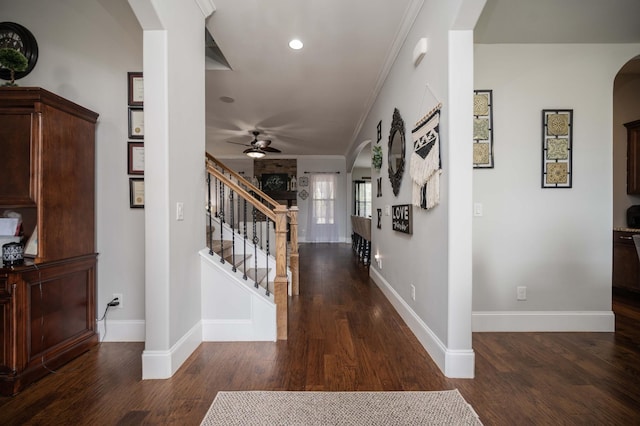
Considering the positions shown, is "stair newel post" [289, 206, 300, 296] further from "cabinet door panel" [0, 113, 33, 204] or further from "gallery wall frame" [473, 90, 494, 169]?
"cabinet door panel" [0, 113, 33, 204]

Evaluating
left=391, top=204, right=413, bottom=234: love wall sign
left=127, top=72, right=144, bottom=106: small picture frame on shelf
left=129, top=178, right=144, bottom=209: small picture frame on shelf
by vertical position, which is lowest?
left=391, top=204, right=413, bottom=234: love wall sign

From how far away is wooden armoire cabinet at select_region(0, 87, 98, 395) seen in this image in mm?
1699

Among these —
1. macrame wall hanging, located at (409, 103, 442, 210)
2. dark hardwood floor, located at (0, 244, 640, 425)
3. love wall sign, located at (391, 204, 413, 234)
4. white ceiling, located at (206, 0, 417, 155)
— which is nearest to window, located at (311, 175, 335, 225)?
white ceiling, located at (206, 0, 417, 155)

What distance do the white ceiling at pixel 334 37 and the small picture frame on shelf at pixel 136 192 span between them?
5.10ft

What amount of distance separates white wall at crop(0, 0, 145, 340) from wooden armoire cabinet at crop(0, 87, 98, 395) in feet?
0.54

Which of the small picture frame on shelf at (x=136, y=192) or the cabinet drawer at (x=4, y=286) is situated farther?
the small picture frame on shelf at (x=136, y=192)

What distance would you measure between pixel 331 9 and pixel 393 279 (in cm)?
277

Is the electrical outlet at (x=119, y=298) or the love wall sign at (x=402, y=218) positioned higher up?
the love wall sign at (x=402, y=218)

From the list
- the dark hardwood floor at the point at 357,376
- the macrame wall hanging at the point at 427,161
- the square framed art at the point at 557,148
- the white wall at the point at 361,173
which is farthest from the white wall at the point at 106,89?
the white wall at the point at 361,173

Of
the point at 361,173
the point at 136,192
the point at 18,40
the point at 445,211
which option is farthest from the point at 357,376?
the point at 361,173

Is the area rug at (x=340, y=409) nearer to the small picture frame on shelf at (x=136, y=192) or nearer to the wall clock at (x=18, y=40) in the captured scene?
the small picture frame on shelf at (x=136, y=192)

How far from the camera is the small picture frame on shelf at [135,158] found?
7.57 ft

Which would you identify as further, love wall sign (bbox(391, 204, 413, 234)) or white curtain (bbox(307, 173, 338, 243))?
white curtain (bbox(307, 173, 338, 243))

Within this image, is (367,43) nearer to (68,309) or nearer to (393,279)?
(393,279)
